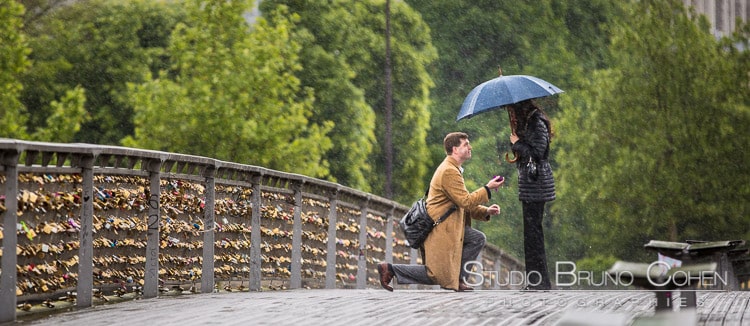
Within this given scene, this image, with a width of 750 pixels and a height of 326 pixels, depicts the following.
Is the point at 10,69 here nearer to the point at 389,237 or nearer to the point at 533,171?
Answer: the point at 389,237

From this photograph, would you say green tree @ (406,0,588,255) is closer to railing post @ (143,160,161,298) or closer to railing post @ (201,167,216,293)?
railing post @ (201,167,216,293)

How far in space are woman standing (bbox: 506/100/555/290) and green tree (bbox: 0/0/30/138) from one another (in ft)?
108

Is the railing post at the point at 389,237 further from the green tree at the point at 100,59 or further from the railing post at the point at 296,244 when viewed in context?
the green tree at the point at 100,59

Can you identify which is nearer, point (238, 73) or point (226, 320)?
point (226, 320)

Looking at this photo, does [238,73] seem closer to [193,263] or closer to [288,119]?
[288,119]

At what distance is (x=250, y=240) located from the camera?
17.6 m

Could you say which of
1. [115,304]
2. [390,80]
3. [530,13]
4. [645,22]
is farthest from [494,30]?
[115,304]

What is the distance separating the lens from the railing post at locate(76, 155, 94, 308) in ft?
40.9

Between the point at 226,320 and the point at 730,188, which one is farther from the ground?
the point at 730,188

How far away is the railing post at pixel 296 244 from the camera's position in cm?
1908

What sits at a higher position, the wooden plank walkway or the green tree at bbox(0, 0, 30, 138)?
the green tree at bbox(0, 0, 30, 138)

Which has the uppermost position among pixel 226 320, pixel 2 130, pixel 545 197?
pixel 2 130

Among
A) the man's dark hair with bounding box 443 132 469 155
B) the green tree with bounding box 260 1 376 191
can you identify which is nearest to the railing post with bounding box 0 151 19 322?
the man's dark hair with bounding box 443 132 469 155

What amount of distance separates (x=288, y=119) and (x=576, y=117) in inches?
339
